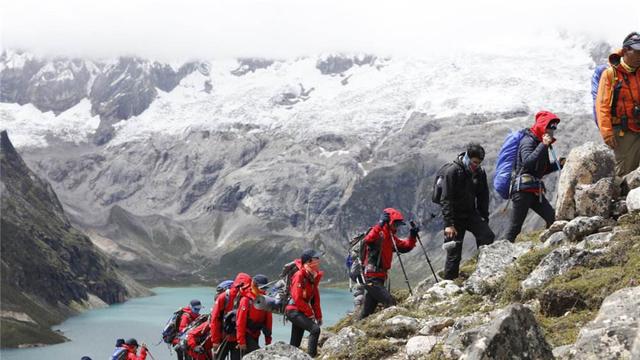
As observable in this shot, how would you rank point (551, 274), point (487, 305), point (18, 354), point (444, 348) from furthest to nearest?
point (18, 354) < point (487, 305) < point (551, 274) < point (444, 348)

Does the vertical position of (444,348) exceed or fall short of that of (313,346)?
it exceeds it

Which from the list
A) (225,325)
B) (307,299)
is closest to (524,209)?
(307,299)

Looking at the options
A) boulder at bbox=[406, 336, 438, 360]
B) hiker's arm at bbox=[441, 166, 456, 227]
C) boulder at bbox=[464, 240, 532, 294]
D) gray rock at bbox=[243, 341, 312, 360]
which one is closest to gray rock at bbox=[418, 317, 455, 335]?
boulder at bbox=[406, 336, 438, 360]

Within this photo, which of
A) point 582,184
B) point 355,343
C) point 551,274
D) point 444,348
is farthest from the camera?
point 582,184

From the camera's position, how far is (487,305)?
14273 millimetres

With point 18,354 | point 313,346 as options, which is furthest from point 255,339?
point 18,354

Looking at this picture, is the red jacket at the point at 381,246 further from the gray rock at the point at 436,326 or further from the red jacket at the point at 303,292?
the gray rock at the point at 436,326

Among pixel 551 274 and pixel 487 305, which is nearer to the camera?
pixel 551 274

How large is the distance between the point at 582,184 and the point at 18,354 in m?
202

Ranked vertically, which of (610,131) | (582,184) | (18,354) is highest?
(610,131)

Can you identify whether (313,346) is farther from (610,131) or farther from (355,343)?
(610,131)

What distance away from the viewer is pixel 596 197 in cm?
1570

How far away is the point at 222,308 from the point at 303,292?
195 centimetres

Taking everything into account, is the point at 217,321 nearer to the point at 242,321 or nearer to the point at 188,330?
the point at 242,321
